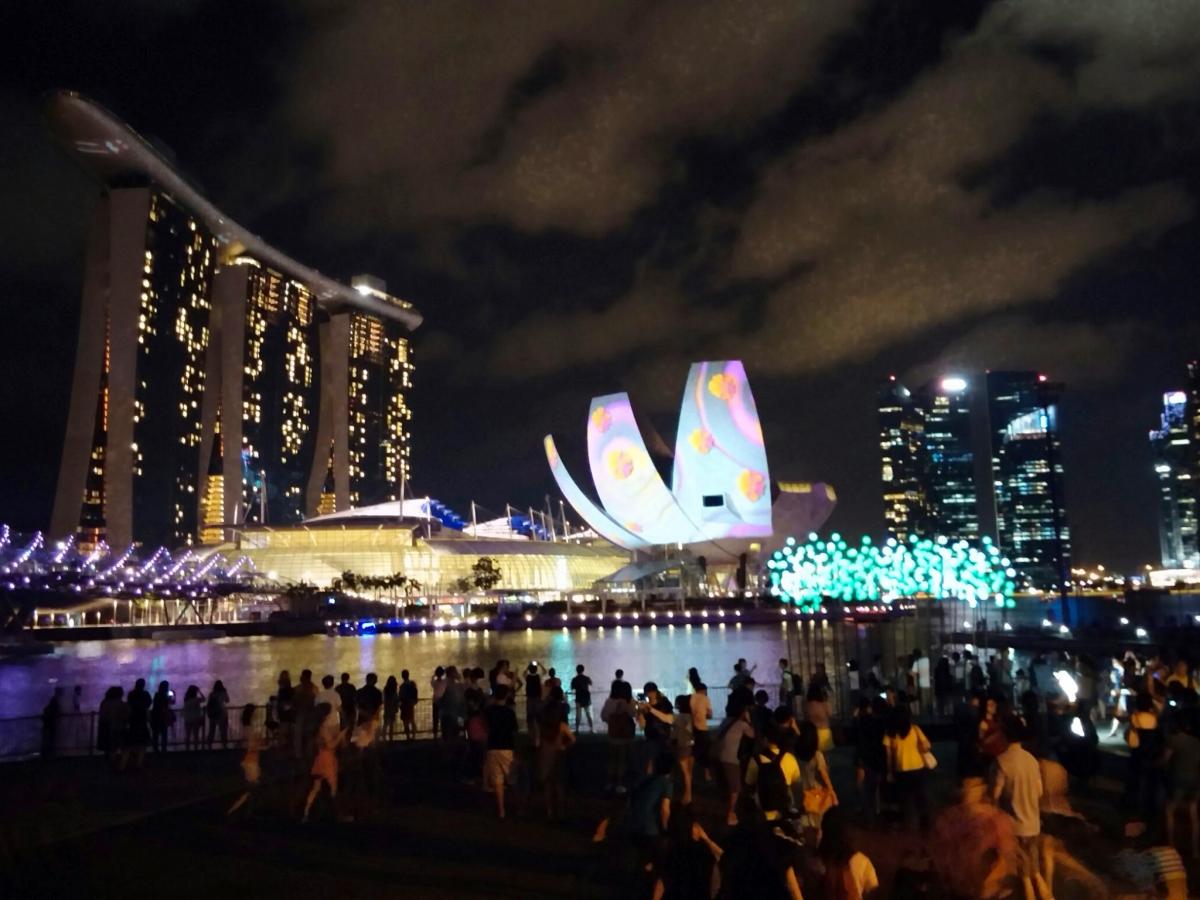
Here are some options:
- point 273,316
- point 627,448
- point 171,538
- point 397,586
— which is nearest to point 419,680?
point 627,448

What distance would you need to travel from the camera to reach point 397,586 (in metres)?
82.3

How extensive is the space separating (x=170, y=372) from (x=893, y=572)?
64.4m

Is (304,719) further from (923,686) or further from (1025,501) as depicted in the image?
(1025,501)

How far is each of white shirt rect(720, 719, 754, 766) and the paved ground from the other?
939 mm

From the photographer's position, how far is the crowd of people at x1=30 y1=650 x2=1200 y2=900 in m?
4.75

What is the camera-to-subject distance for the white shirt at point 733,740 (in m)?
7.80

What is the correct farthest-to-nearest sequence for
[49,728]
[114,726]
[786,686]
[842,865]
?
[786,686]
[49,728]
[114,726]
[842,865]

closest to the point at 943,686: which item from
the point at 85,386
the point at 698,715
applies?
the point at 698,715

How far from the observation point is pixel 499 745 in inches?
354

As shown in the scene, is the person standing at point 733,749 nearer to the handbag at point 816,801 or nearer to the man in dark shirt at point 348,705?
the handbag at point 816,801

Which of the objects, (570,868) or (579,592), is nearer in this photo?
(570,868)

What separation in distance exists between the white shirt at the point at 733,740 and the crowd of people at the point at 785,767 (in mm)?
14

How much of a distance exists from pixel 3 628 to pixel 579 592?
4316 centimetres

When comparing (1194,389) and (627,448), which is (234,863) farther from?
(1194,389)
